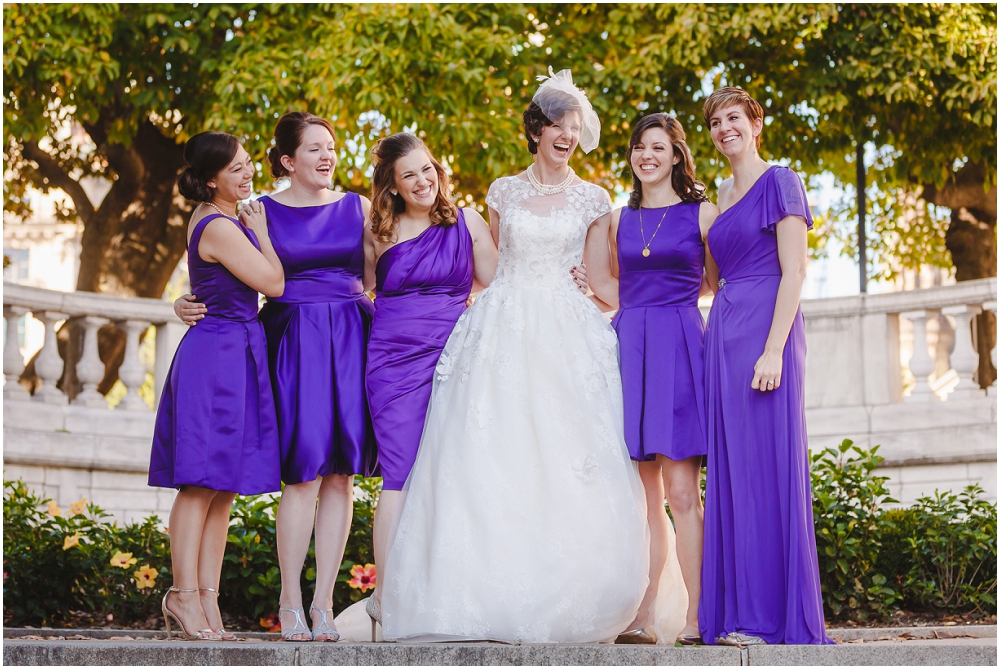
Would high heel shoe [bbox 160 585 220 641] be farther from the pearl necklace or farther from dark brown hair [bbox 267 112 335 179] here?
the pearl necklace

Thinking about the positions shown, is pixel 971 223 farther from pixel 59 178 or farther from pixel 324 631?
pixel 59 178

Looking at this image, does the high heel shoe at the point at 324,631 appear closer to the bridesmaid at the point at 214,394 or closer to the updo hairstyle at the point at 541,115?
the bridesmaid at the point at 214,394

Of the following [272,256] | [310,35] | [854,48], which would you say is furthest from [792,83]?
[272,256]

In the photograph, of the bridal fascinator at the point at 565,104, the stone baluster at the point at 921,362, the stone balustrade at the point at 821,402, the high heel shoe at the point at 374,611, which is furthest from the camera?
the stone baluster at the point at 921,362

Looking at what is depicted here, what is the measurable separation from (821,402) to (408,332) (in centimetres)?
496

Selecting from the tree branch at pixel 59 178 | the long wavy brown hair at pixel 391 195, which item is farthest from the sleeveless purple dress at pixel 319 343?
the tree branch at pixel 59 178

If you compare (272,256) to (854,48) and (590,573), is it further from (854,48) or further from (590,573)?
(854,48)

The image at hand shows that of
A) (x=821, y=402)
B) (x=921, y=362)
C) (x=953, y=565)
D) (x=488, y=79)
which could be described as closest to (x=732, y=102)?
(x=953, y=565)

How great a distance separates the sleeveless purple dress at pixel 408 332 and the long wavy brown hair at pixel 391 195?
2.5 inches

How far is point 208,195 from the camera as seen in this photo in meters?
4.98

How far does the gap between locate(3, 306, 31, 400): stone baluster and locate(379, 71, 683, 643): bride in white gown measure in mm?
4752

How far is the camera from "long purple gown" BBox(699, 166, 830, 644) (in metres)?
4.45

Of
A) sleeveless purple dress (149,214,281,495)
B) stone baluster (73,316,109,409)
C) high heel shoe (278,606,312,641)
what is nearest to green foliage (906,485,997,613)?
high heel shoe (278,606,312,641)

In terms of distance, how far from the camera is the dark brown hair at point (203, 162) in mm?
4941
